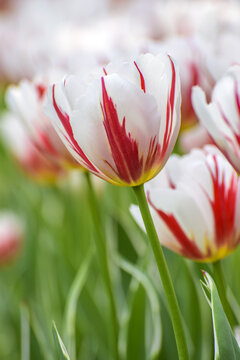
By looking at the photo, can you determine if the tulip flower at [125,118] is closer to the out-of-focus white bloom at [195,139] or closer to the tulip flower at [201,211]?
the tulip flower at [201,211]

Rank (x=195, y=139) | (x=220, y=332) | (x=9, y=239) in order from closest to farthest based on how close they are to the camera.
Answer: (x=220, y=332), (x=195, y=139), (x=9, y=239)

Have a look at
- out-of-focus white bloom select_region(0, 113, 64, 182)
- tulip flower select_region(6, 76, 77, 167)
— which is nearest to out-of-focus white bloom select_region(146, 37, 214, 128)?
tulip flower select_region(6, 76, 77, 167)

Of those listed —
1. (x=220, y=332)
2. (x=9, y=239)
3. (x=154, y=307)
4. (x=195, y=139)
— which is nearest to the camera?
A: (x=220, y=332)

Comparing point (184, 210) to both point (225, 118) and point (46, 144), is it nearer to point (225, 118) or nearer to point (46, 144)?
point (225, 118)

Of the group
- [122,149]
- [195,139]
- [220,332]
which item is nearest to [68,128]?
[122,149]

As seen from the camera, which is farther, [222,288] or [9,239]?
[9,239]

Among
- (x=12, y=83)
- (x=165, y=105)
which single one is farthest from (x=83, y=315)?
(x=12, y=83)

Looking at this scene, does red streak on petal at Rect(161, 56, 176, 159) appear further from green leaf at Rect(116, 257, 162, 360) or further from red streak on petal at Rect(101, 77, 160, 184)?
green leaf at Rect(116, 257, 162, 360)
